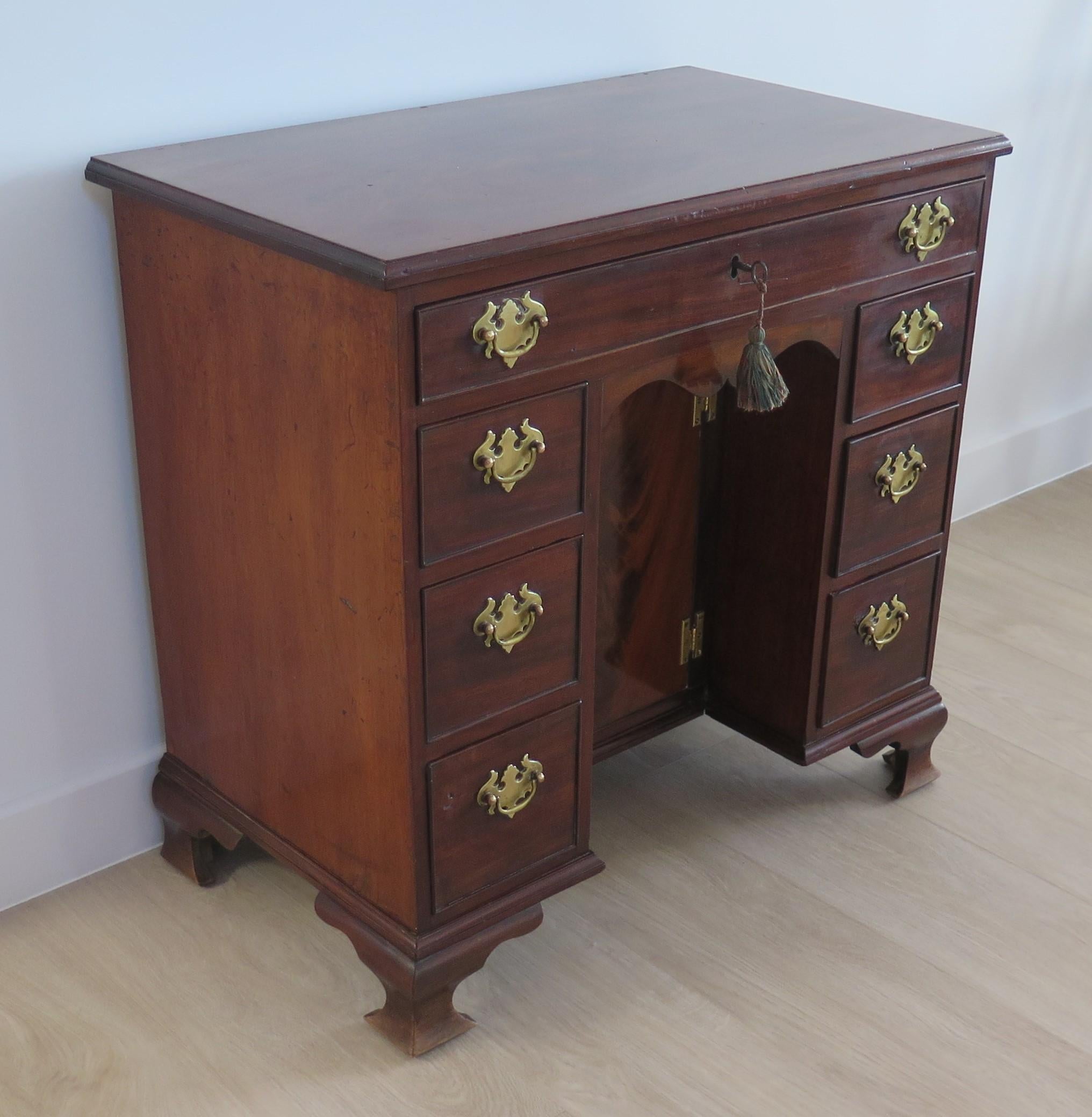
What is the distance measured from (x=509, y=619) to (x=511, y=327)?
286 mm

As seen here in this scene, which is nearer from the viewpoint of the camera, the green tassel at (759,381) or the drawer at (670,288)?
the drawer at (670,288)

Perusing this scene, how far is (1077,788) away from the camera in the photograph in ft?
6.29

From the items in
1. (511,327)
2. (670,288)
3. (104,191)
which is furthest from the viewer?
(104,191)

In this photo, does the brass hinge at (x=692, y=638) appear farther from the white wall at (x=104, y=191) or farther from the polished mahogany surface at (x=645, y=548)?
the white wall at (x=104, y=191)

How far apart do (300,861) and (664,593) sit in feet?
1.83

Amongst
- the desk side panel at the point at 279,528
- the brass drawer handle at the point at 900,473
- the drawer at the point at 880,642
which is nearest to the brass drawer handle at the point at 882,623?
the drawer at the point at 880,642

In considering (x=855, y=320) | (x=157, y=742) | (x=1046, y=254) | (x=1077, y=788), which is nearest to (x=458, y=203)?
(x=855, y=320)

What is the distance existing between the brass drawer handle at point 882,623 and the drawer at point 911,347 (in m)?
0.26

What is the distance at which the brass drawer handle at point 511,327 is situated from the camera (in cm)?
122

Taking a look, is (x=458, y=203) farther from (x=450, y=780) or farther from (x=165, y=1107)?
(x=165, y=1107)

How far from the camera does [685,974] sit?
1.60 meters

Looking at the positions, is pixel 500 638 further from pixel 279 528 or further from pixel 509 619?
pixel 279 528

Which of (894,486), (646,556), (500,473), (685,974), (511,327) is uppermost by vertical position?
(511,327)

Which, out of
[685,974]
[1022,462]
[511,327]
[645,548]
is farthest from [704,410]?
[1022,462]
